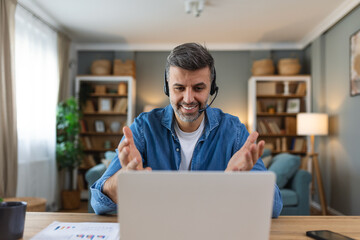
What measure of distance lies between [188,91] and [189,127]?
0.19 metres

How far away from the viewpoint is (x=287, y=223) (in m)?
1.08

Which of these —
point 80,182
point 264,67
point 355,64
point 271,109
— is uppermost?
point 264,67

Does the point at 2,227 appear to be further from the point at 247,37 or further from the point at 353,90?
the point at 247,37

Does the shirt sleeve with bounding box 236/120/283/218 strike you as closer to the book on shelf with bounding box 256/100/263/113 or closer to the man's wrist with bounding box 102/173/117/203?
the man's wrist with bounding box 102/173/117/203

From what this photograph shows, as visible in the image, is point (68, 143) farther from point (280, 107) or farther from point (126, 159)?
point (126, 159)

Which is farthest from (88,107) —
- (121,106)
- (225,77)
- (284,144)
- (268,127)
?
(284,144)

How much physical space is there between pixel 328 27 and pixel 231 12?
1.41 metres

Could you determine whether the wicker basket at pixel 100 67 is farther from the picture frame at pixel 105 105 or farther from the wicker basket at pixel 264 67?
the wicker basket at pixel 264 67

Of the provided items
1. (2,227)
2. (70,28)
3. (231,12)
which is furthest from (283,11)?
(2,227)

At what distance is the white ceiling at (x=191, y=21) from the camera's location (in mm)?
4137

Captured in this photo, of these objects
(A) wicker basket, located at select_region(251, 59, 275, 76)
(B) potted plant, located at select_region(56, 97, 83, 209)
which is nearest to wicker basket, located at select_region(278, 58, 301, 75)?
(A) wicker basket, located at select_region(251, 59, 275, 76)

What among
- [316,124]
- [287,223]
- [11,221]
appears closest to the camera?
[11,221]

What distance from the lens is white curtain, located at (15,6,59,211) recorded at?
157 inches

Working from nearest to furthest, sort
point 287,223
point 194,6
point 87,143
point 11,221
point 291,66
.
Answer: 1. point 11,221
2. point 287,223
3. point 194,6
4. point 291,66
5. point 87,143
